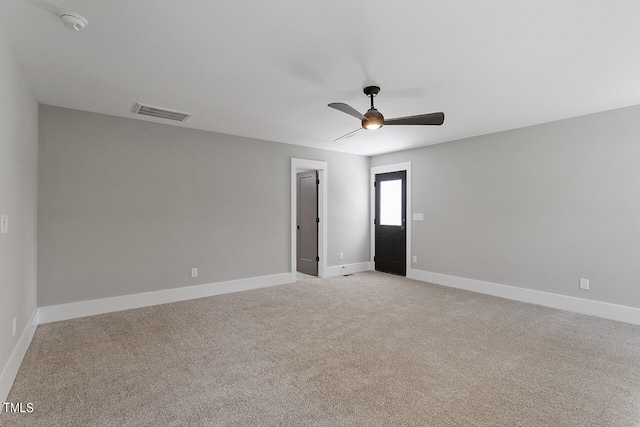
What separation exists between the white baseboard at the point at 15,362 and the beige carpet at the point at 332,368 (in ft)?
0.20

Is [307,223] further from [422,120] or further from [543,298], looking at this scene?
[543,298]

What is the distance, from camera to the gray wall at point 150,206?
3.81 meters

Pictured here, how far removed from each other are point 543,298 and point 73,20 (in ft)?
19.2

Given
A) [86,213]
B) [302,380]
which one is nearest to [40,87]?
[86,213]

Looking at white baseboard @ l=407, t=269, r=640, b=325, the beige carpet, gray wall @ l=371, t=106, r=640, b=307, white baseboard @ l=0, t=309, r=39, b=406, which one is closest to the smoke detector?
white baseboard @ l=0, t=309, r=39, b=406

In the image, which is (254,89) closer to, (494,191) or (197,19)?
(197,19)

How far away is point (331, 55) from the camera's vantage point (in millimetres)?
2564

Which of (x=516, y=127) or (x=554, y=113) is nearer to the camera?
(x=554, y=113)

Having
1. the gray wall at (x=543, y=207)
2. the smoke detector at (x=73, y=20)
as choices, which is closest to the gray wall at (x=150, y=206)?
the smoke detector at (x=73, y=20)

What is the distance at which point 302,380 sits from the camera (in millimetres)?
2438

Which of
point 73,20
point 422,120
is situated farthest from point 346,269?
point 73,20

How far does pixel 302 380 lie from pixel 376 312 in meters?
1.84

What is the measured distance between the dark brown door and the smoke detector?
17.6ft

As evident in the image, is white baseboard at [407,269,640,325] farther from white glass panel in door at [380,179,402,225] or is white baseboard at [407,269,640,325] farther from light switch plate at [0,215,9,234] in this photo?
light switch plate at [0,215,9,234]
